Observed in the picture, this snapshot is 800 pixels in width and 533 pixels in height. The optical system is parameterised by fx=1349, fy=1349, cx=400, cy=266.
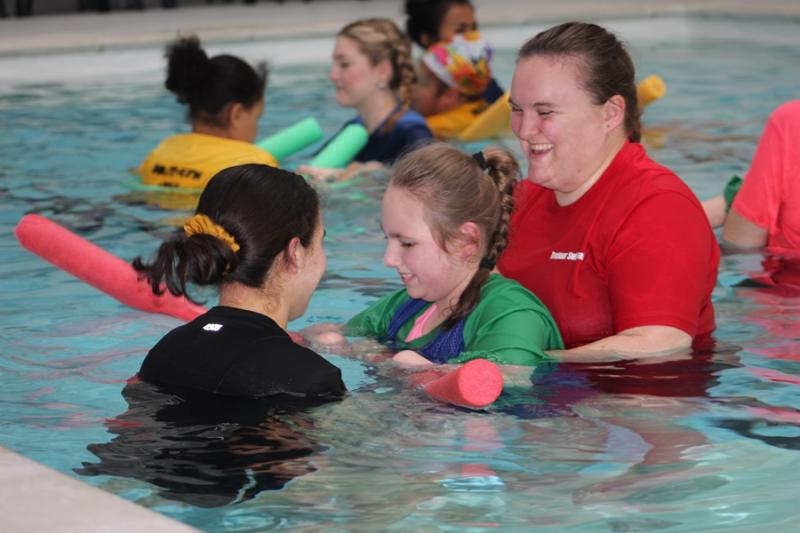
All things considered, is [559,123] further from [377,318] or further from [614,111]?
[377,318]

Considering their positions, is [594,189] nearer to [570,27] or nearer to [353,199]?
[570,27]

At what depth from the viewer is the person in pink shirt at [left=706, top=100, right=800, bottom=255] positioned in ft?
16.6

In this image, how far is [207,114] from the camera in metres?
7.01

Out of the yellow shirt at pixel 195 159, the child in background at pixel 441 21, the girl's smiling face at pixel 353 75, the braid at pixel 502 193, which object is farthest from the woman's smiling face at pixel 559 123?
the child in background at pixel 441 21

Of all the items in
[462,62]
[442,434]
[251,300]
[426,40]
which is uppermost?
[426,40]

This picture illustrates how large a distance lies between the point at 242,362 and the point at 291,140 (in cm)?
428

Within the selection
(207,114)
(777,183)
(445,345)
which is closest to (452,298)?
(445,345)

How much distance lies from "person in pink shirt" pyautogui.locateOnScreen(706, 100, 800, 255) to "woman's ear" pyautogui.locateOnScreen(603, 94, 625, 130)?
4.29 ft

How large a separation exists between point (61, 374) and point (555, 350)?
160cm

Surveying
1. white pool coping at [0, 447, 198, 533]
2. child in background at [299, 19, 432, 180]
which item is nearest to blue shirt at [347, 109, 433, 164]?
child in background at [299, 19, 432, 180]

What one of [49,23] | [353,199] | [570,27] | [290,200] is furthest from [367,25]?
[49,23]

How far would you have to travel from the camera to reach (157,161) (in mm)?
7043

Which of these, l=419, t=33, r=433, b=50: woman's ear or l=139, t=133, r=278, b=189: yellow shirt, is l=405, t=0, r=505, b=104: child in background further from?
l=139, t=133, r=278, b=189: yellow shirt

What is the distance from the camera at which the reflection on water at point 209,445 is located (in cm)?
312
